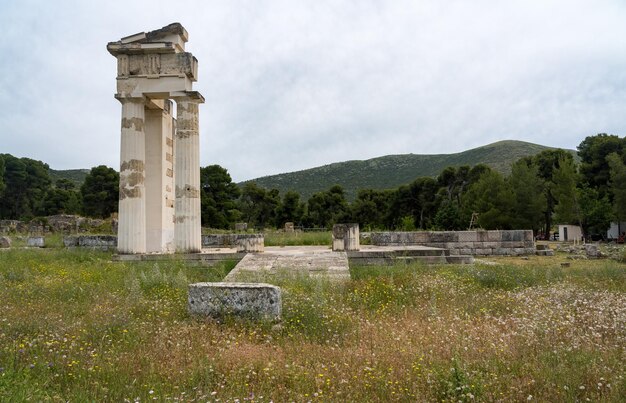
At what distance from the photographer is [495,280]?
10430 millimetres

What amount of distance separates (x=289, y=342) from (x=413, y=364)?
171cm

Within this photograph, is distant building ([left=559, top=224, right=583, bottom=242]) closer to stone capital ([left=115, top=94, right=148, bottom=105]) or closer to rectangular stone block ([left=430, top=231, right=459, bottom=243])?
rectangular stone block ([left=430, top=231, right=459, bottom=243])

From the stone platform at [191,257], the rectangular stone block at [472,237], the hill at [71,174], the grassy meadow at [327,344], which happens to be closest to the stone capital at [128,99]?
the stone platform at [191,257]

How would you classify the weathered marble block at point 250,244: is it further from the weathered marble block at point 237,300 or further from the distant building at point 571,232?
the distant building at point 571,232

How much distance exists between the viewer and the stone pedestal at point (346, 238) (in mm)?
→ 14016

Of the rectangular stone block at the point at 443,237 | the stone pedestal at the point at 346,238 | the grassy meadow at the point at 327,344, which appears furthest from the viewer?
the rectangular stone block at the point at 443,237

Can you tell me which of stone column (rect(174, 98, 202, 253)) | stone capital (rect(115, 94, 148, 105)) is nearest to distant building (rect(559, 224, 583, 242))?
stone column (rect(174, 98, 202, 253))

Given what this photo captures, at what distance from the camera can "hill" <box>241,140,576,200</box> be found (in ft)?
247

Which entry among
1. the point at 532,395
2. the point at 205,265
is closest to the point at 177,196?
the point at 205,265

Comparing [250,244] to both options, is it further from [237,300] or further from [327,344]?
[327,344]

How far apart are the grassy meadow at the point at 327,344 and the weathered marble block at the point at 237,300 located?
20cm

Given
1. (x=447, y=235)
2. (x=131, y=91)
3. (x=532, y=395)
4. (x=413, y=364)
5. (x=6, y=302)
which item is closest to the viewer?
(x=532, y=395)

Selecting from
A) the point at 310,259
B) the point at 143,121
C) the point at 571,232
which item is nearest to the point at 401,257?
the point at 310,259

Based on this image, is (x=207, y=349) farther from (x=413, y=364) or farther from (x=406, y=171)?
(x=406, y=171)
